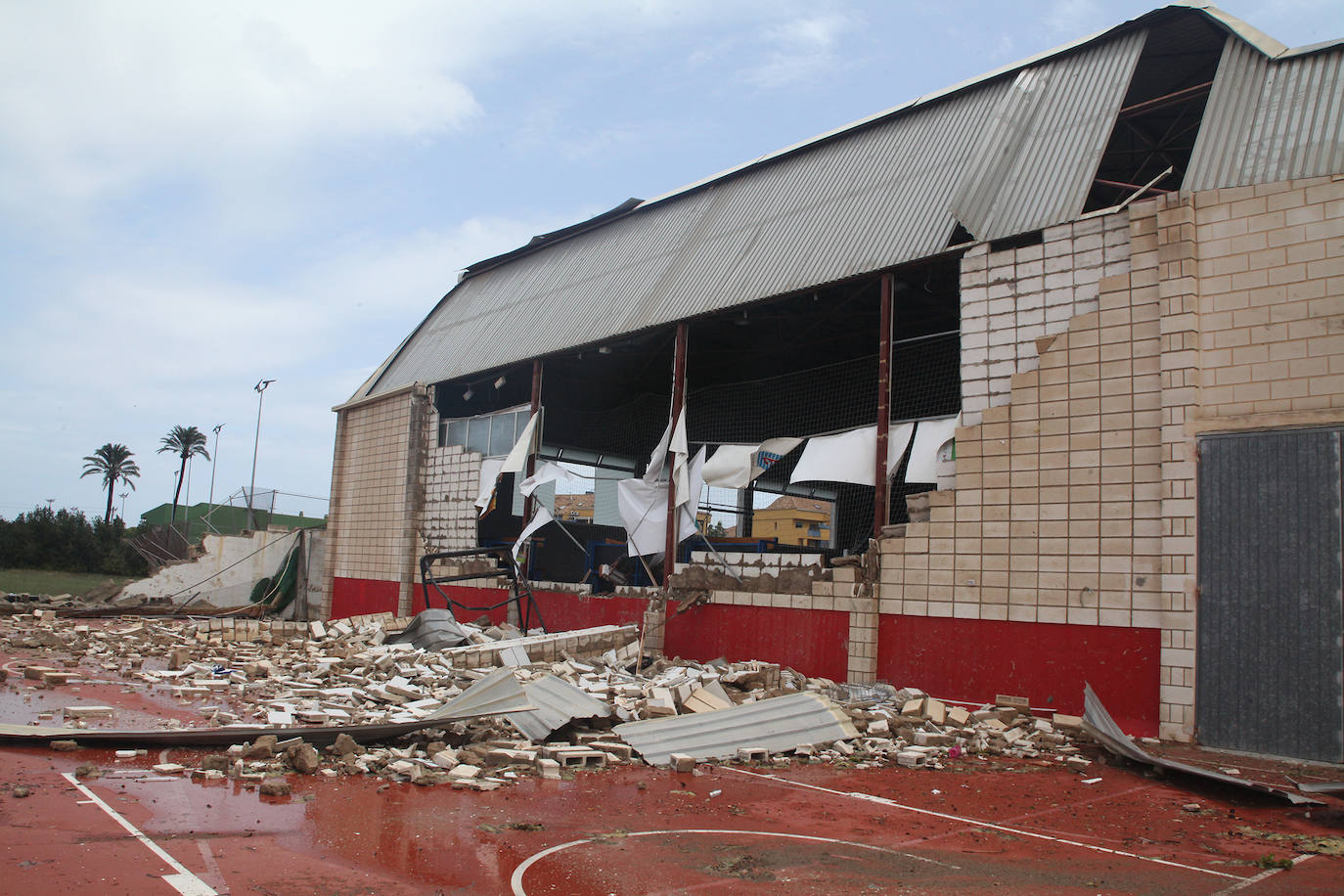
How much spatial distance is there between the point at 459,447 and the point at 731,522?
643 cm

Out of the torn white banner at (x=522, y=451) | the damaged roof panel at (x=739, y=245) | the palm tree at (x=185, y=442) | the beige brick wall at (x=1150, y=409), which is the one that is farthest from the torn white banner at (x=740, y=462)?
the palm tree at (x=185, y=442)

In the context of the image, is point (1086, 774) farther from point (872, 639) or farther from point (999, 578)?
point (872, 639)

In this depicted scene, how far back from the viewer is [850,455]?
13.1 m

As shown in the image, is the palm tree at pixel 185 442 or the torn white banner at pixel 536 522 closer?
the torn white banner at pixel 536 522

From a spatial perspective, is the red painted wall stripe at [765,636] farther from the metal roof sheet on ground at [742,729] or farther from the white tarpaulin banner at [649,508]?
the metal roof sheet on ground at [742,729]

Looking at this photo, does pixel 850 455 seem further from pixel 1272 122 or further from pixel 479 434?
pixel 479 434

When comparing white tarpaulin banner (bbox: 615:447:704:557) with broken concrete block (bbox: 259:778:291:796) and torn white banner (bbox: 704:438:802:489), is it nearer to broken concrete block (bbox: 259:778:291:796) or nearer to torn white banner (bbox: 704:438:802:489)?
torn white banner (bbox: 704:438:802:489)

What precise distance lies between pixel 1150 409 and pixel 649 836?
22.8ft

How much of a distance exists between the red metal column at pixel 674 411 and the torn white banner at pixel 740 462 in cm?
67

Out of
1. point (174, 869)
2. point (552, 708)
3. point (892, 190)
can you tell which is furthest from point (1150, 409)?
point (174, 869)

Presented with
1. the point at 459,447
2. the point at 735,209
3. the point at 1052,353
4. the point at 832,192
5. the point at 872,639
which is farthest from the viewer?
the point at 459,447

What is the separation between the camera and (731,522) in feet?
62.6

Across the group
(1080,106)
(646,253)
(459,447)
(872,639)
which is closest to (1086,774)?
(872,639)

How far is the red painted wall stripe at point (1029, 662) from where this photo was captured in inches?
374
